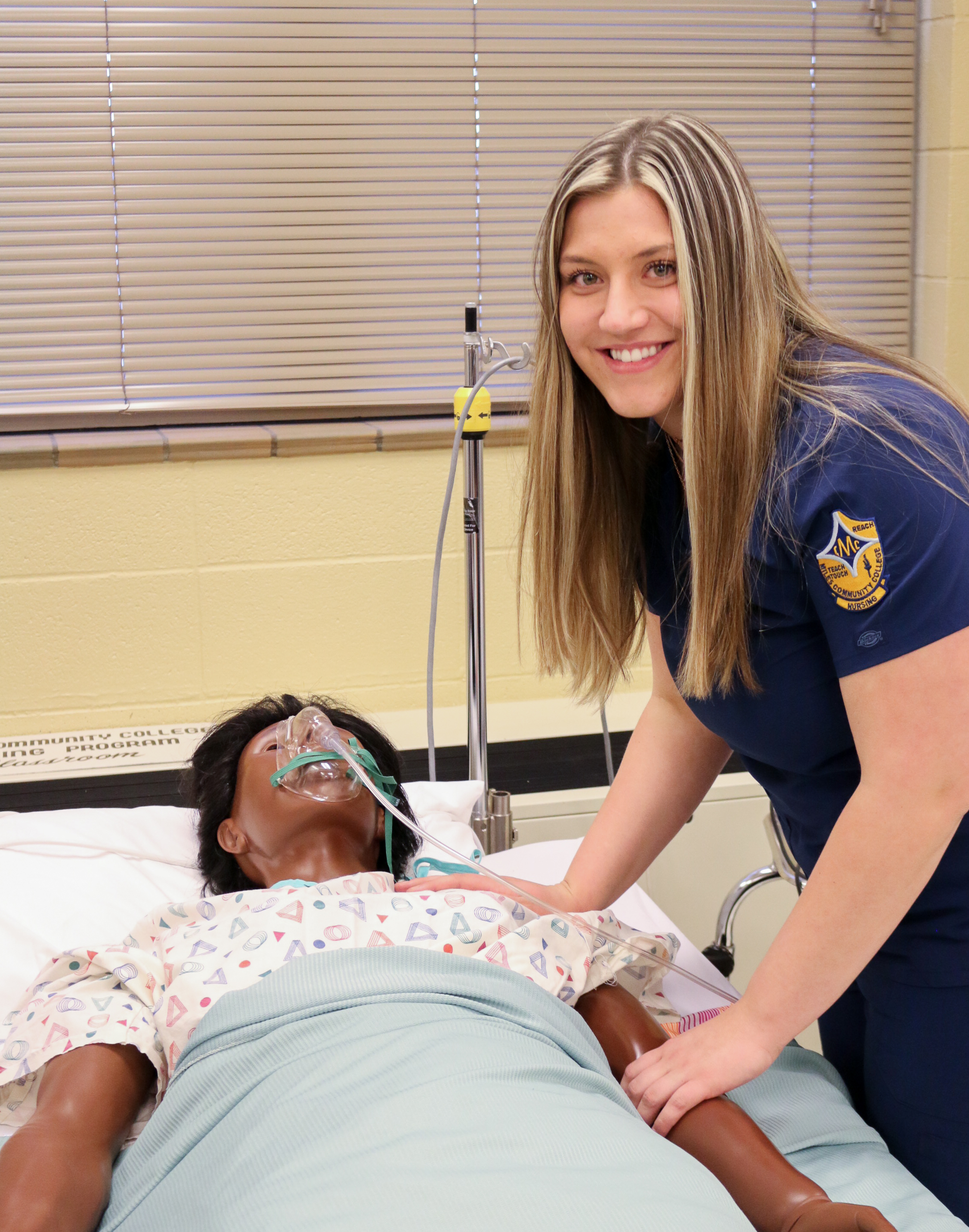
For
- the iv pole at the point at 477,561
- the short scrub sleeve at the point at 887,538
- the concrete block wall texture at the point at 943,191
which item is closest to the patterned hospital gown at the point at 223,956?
the iv pole at the point at 477,561

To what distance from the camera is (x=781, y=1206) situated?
111 cm

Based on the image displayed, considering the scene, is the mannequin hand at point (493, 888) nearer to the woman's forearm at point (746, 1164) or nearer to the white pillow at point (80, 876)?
the woman's forearm at point (746, 1164)

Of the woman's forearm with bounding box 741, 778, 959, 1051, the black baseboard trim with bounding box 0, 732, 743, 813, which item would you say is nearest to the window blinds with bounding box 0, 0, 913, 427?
the black baseboard trim with bounding box 0, 732, 743, 813

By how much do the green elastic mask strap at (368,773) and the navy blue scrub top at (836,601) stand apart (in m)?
0.56

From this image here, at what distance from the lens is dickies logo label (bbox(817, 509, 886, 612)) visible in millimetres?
1038

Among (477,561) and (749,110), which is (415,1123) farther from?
(749,110)

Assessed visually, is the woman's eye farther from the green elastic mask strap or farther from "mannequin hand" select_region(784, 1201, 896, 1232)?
"mannequin hand" select_region(784, 1201, 896, 1232)

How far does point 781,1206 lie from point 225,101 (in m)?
2.33

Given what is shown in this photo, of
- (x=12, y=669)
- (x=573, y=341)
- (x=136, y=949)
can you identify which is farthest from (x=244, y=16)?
(x=136, y=949)

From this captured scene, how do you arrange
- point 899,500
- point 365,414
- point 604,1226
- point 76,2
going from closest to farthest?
1. point 604,1226
2. point 899,500
3. point 76,2
4. point 365,414

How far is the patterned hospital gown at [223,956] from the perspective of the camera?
131cm

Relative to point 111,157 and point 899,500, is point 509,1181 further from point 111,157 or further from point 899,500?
point 111,157

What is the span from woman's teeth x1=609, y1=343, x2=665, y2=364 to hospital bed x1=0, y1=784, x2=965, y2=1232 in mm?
836

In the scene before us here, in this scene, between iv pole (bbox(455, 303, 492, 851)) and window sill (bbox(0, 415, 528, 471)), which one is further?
window sill (bbox(0, 415, 528, 471))
